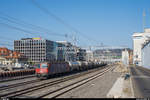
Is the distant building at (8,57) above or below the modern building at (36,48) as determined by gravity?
below

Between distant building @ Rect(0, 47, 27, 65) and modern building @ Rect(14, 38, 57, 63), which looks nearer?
distant building @ Rect(0, 47, 27, 65)

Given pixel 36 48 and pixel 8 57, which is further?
pixel 36 48

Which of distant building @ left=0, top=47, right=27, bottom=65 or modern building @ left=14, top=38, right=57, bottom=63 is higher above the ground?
modern building @ left=14, top=38, right=57, bottom=63

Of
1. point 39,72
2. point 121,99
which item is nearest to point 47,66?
point 39,72

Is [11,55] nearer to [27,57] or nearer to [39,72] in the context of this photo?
[27,57]

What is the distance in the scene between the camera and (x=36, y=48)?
11081cm

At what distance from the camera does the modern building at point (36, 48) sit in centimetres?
10888

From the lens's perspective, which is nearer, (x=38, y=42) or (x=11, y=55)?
(x=11, y=55)

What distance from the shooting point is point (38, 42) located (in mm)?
108562

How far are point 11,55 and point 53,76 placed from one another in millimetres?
69061

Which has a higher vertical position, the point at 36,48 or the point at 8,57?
the point at 36,48

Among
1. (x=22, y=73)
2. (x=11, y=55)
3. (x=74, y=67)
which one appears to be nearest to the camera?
Result: (x=22, y=73)

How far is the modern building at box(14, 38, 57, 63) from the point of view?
109m

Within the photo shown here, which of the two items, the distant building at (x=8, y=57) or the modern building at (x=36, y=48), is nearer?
the distant building at (x=8, y=57)
